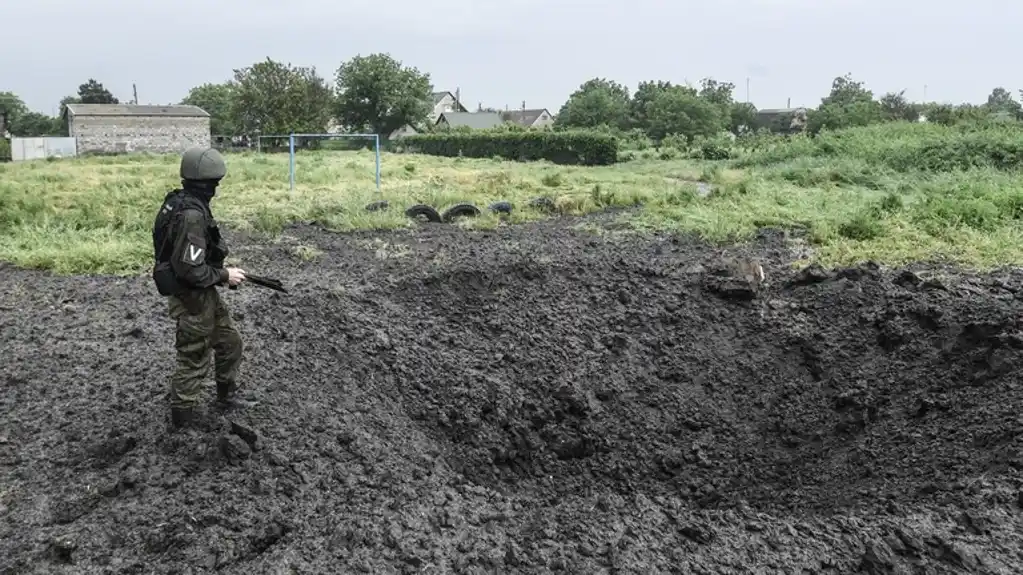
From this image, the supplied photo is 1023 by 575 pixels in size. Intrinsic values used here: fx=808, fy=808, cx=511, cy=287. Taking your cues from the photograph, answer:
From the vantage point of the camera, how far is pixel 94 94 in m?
78.0

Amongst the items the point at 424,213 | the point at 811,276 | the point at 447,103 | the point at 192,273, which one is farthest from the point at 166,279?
the point at 447,103

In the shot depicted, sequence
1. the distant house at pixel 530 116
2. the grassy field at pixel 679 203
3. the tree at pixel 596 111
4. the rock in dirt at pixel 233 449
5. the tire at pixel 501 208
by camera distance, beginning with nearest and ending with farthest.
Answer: the rock in dirt at pixel 233 449, the grassy field at pixel 679 203, the tire at pixel 501 208, the tree at pixel 596 111, the distant house at pixel 530 116

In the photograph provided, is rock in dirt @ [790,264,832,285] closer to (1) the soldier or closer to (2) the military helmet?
(1) the soldier

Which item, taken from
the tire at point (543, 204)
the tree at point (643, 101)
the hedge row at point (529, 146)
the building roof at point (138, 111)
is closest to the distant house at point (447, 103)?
the tree at point (643, 101)

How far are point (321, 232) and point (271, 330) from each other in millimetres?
5565

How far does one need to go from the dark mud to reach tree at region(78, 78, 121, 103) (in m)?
79.5

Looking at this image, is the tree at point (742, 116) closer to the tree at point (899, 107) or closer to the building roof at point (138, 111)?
the tree at point (899, 107)

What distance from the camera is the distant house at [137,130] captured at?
51.2m

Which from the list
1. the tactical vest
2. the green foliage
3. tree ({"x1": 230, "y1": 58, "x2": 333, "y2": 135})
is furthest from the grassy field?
tree ({"x1": 230, "y1": 58, "x2": 333, "y2": 135})

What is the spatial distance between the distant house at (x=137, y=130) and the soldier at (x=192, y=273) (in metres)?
50.0

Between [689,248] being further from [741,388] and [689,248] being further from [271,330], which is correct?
[271,330]

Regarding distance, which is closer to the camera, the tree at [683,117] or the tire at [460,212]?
the tire at [460,212]

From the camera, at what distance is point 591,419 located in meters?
5.46

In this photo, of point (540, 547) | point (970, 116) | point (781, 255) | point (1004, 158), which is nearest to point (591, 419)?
point (540, 547)
